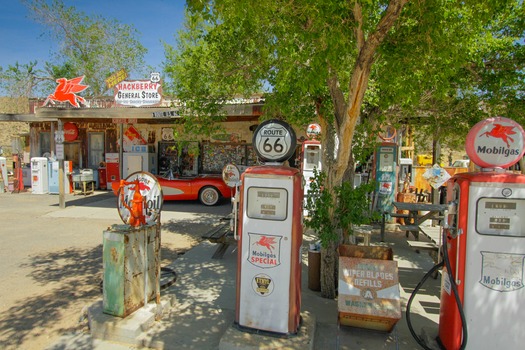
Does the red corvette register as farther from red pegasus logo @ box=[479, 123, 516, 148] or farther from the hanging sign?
red pegasus logo @ box=[479, 123, 516, 148]

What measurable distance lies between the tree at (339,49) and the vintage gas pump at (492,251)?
4.87ft

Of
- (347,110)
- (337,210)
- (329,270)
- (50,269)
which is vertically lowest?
(50,269)

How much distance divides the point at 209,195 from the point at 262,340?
8.75 m

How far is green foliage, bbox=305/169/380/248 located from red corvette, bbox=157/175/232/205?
24.9 ft

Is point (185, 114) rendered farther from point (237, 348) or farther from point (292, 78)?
point (237, 348)

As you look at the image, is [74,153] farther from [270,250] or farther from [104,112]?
[270,250]

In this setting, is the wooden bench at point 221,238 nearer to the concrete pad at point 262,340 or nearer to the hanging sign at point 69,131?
the concrete pad at point 262,340

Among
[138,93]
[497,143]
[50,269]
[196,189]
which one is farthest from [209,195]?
[497,143]

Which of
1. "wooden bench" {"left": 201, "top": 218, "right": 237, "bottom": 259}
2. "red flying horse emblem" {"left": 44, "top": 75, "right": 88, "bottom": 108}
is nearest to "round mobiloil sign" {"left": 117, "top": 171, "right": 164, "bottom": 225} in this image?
"wooden bench" {"left": 201, "top": 218, "right": 237, "bottom": 259}

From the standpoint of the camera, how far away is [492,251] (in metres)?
3.14

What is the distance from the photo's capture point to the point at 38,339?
3738 mm

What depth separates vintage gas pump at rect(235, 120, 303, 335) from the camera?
3.56m

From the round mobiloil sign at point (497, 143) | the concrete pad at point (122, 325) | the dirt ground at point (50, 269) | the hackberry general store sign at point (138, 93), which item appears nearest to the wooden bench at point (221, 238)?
the dirt ground at point (50, 269)

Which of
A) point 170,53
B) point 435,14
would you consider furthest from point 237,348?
point 170,53
